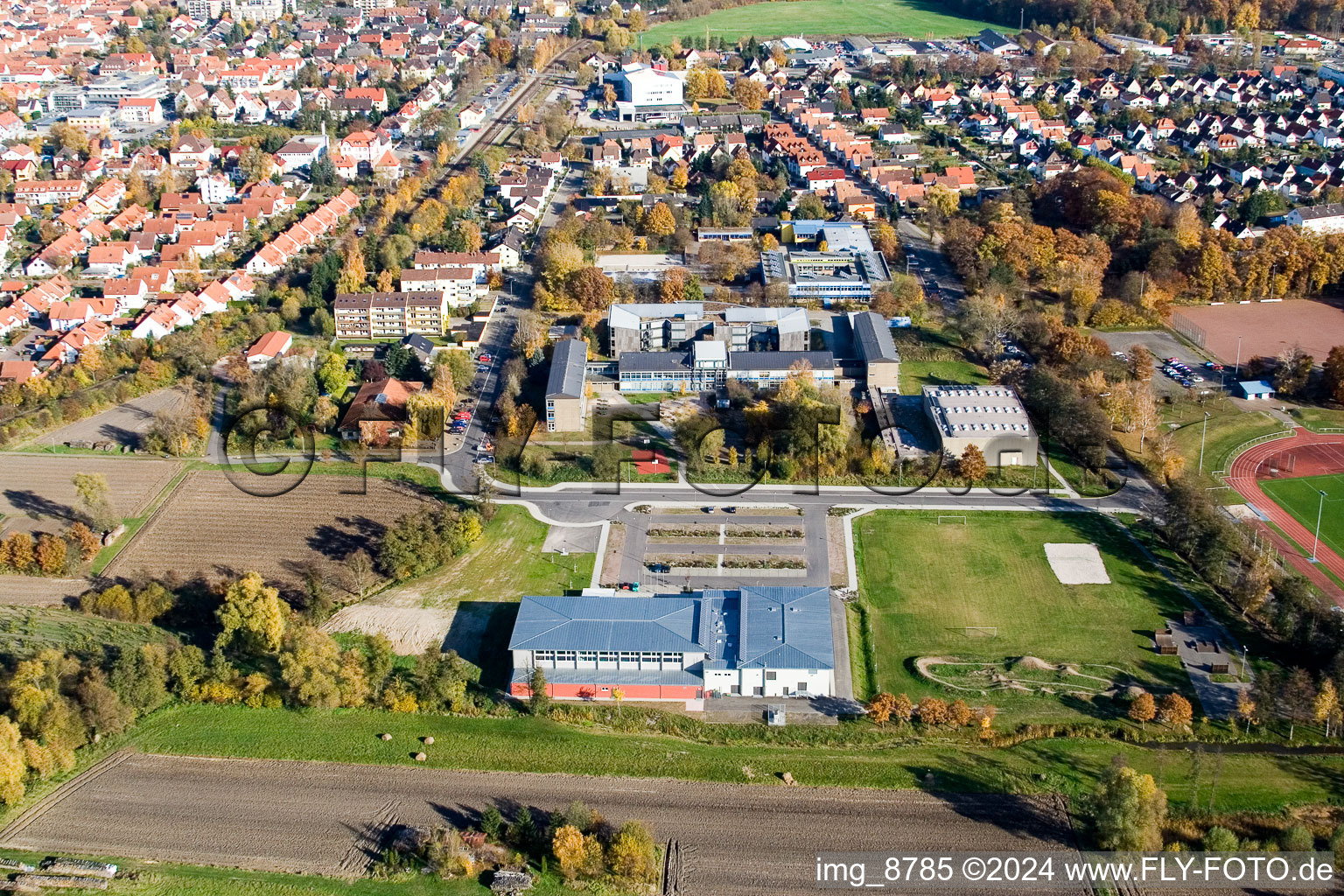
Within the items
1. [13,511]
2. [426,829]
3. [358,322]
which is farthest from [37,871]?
[358,322]

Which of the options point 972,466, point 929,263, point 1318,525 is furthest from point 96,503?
point 929,263

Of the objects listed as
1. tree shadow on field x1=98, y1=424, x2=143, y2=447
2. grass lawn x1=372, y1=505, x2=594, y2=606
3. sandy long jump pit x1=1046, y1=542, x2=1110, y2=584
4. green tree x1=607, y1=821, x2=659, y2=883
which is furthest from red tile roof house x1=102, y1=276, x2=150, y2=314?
sandy long jump pit x1=1046, y1=542, x2=1110, y2=584

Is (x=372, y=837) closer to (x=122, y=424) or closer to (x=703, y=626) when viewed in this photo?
(x=703, y=626)

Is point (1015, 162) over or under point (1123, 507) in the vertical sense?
over

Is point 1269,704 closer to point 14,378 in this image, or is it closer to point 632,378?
point 632,378

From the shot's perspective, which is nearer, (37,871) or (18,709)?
(37,871)

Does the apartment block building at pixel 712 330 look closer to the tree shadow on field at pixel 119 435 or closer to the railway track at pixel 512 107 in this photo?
the tree shadow on field at pixel 119 435
